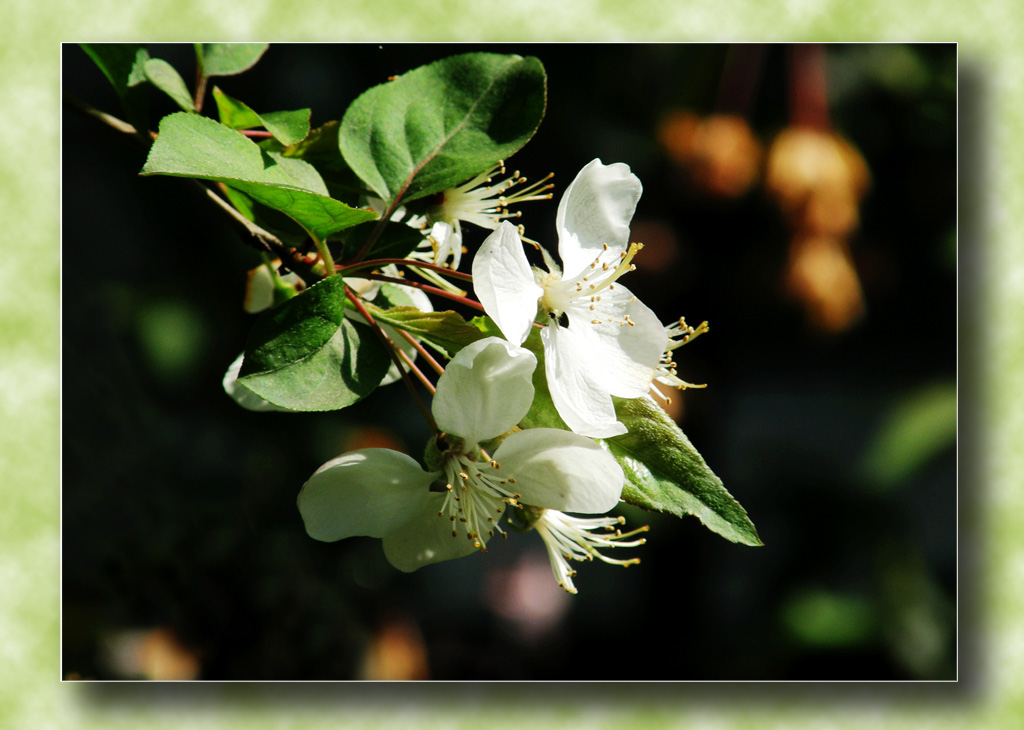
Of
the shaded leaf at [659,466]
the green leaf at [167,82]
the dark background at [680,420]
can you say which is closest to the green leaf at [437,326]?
the shaded leaf at [659,466]

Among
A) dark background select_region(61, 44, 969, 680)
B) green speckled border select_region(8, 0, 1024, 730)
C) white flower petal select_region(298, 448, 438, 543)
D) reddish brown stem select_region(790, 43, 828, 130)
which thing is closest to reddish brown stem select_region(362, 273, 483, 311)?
white flower petal select_region(298, 448, 438, 543)

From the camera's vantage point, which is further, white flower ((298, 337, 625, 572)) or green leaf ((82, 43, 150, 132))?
green leaf ((82, 43, 150, 132))

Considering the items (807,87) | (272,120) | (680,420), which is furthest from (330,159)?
(680,420)

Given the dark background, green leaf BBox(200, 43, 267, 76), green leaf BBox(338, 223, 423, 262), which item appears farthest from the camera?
the dark background

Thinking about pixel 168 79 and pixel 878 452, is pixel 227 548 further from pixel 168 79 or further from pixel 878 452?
pixel 878 452

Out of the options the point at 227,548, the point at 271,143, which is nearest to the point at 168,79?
the point at 271,143

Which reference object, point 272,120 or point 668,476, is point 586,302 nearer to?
point 668,476

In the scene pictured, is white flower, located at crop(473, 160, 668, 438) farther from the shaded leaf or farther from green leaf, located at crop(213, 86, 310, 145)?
green leaf, located at crop(213, 86, 310, 145)
